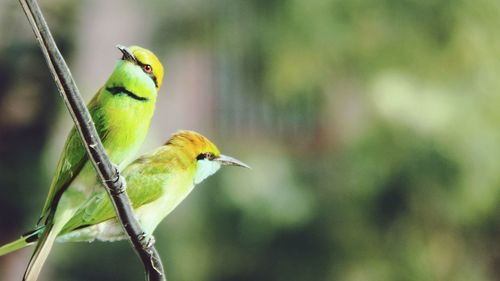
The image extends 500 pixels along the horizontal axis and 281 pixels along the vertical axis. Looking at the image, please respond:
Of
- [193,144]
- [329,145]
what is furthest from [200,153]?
[329,145]

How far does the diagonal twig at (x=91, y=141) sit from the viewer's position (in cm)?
33

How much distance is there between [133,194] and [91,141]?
11 cm

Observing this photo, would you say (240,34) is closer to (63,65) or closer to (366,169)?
(366,169)

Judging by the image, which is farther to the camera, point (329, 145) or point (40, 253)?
point (329, 145)

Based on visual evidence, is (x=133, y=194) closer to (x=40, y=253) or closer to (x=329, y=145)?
(x=40, y=253)

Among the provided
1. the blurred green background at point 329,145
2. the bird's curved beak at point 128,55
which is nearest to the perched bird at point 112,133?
the bird's curved beak at point 128,55

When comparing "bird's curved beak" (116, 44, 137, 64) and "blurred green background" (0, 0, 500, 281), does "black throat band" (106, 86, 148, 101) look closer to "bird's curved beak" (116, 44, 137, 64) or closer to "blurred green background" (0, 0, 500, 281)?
"bird's curved beak" (116, 44, 137, 64)

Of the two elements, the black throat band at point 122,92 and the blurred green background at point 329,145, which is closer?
the black throat band at point 122,92

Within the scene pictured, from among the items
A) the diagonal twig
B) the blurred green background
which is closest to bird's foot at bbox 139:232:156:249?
the diagonal twig

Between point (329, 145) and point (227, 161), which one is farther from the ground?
point (227, 161)

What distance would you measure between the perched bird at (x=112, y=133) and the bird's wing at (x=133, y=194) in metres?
0.01

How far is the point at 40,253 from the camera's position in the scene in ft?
1.26

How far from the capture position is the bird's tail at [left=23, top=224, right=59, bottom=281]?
0.37 m

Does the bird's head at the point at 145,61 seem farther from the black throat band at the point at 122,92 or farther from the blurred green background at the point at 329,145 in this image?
the blurred green background at the point at 329,145
